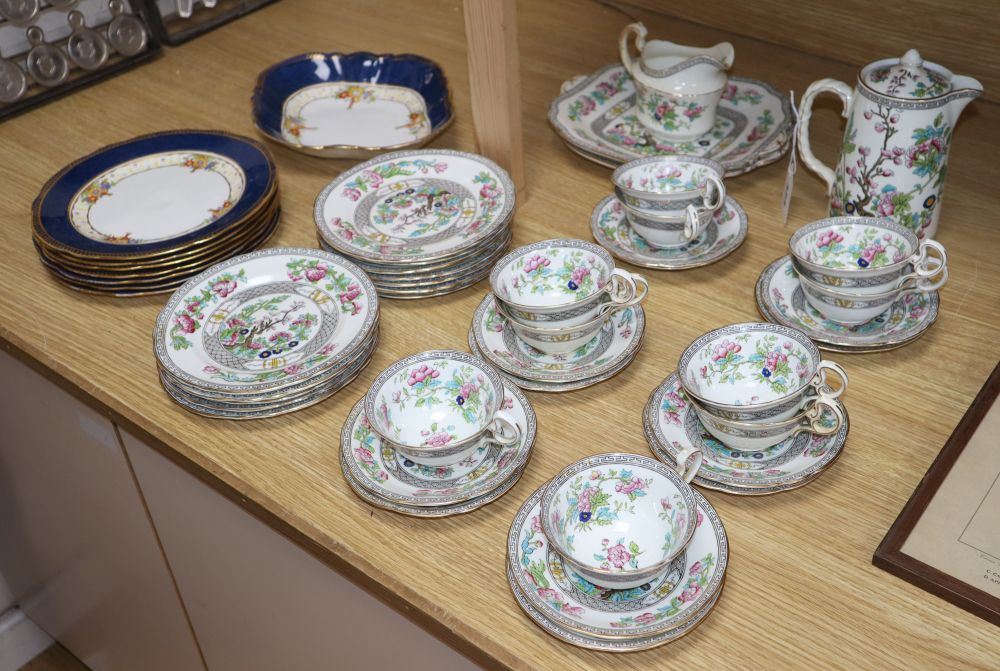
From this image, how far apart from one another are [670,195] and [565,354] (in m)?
0.21

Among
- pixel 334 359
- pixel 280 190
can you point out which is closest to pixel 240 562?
pixel 334 359

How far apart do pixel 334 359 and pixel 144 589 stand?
0.57 m

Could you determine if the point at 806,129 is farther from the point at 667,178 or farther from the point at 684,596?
the point at 684,596

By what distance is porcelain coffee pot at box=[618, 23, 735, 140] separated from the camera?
1.23m

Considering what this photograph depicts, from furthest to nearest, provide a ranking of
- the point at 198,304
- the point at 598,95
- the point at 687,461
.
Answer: the point at 598,95 < the point at 198,304 < the point at 687,461

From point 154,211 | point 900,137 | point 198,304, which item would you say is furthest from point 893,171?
point 154,211

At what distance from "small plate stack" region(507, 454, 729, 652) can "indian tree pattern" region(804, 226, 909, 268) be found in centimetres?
33

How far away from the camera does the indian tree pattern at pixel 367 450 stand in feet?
2.93

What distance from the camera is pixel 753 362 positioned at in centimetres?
93

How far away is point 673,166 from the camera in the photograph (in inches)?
44.4

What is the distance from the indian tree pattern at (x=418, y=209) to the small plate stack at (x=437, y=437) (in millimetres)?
256

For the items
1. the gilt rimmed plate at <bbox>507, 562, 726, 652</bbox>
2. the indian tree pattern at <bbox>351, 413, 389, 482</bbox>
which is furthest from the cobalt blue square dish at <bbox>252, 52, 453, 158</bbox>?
the gilt rimmed plate at <bbox>507, 562, 726, 652</bbox>

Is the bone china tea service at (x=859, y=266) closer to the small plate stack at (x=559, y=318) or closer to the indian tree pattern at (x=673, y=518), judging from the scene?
the small plate stack at (x=559, y=318)

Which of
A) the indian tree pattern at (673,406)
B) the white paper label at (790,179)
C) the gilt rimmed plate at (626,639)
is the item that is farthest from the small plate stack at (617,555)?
the white paper label at (790,179)
